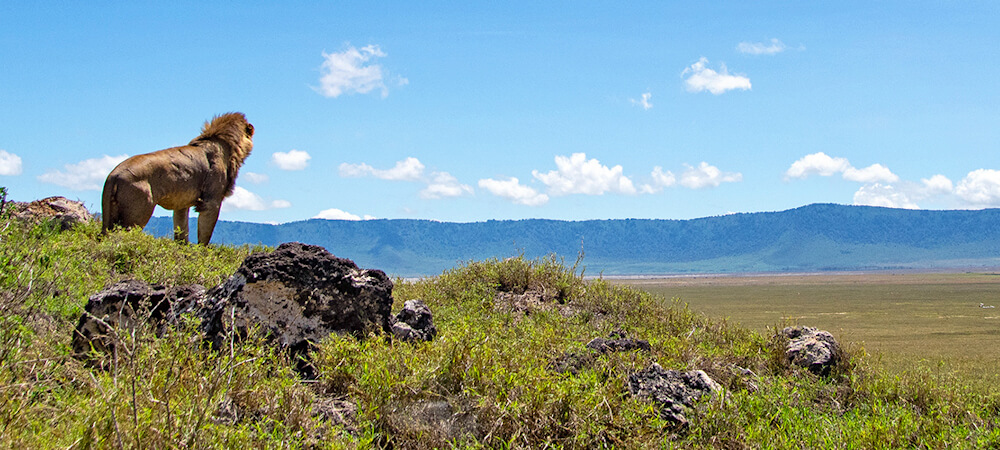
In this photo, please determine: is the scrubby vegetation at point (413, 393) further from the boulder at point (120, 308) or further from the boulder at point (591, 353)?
the boulder at point (120, 308)

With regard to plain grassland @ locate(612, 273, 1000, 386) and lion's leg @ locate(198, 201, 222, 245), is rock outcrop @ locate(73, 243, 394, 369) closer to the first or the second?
plain grassland @ locate(612, 273, 1000, 386)

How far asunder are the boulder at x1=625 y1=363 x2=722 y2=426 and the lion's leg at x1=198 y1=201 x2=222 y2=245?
750cm

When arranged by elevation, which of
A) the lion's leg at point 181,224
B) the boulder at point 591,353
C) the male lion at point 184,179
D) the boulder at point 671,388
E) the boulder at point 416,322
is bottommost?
the boulder at point 671,388

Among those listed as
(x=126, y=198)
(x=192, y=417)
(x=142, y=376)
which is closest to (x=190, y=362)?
(x=142, y=376)

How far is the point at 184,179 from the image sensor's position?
1066cm

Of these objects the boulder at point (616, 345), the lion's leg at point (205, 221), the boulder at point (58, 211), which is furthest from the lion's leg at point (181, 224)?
the boulder at point (616, 345)

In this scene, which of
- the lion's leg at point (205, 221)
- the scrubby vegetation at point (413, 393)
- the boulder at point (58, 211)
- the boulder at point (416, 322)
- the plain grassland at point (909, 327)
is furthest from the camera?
the plain grassland at point (909, 327)

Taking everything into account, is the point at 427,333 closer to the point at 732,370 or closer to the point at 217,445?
the point at 732,370

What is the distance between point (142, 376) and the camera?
395 centimetres

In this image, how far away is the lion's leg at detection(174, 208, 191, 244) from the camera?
35.4ft

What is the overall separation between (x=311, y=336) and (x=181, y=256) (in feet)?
12.5

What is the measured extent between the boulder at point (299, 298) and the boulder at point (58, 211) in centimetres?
687

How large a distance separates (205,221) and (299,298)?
567cm

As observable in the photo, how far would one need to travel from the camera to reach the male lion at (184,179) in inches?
397
